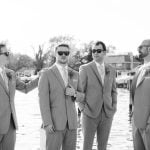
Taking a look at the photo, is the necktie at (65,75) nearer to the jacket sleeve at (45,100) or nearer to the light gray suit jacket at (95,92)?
the jacket sleeve at (45,100)

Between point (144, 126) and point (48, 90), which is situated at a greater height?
point (48, 90)

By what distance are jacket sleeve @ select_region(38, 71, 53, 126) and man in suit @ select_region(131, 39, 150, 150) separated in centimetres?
117

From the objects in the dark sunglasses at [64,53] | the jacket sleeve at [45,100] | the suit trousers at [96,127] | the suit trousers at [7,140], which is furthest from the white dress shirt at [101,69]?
the suit trousers at [7,140]

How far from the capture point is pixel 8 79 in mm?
5707

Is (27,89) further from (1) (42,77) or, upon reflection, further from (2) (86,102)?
(2) (86,102)

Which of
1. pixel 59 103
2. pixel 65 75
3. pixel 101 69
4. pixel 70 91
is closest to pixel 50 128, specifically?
pixel 59 103

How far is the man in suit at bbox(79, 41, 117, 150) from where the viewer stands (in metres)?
6.54

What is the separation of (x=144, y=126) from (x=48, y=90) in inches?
55.4

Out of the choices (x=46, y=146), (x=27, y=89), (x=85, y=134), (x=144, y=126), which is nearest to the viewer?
(x=144, y=126)

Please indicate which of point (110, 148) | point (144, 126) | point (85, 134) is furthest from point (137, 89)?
point (110, 148)

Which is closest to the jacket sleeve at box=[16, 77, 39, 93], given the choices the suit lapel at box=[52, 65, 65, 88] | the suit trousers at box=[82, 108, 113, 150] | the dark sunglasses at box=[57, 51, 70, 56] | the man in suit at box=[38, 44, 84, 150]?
the man in suit at box=[38, 44, 84, 150]

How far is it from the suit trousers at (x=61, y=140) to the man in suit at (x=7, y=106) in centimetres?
49

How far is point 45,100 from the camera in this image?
5.53m

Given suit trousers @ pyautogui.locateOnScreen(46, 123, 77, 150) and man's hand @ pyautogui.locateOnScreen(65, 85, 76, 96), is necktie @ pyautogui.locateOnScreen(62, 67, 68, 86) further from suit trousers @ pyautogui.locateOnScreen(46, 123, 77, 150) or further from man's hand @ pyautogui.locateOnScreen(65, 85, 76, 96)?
suit trousers @ pyautogui.locateOnScreen(46, 123, 77, 150)
